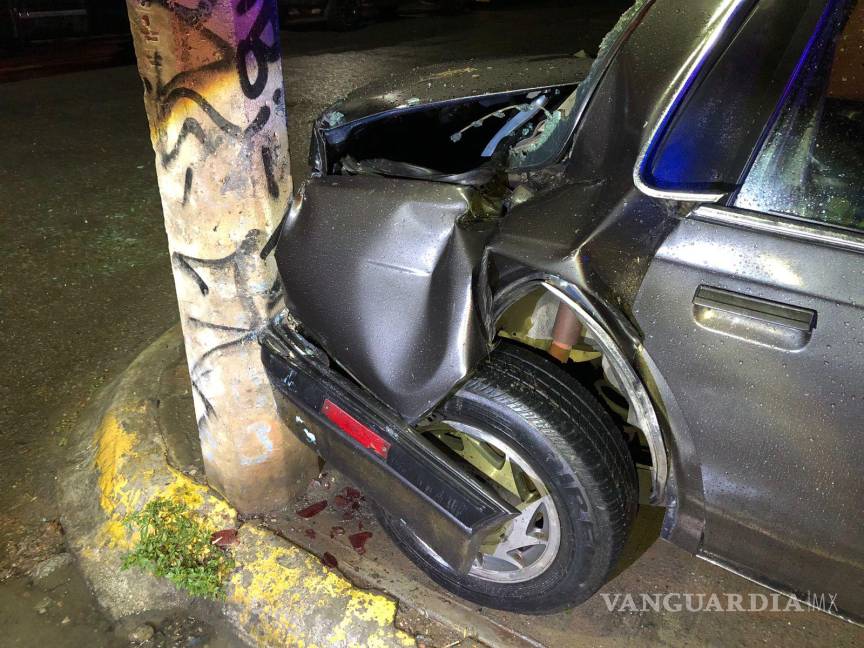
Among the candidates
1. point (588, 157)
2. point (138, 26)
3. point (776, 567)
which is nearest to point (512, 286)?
point (588, 157)

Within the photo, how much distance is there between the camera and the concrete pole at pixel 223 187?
1.82 m

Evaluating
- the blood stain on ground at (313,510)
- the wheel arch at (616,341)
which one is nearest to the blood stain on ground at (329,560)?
the blood stain on ground at (313,510)

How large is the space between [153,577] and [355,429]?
3.27 ft

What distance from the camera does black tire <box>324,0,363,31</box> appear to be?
12.1 m

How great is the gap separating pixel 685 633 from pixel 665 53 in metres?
1.70

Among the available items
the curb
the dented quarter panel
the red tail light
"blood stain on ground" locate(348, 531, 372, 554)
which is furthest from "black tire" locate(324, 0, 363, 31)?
the red tail light

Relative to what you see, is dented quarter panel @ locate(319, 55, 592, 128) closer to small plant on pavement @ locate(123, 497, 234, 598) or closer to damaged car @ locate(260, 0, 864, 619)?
damaged car @ locate(260, 0, 864, 619)

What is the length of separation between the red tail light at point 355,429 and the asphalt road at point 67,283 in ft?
2.77

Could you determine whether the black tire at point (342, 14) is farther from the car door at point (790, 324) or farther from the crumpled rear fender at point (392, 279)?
the car door at point (790, 324)

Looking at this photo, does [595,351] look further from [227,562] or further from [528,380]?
[227,562]

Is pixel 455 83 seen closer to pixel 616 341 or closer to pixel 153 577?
pixel 616 341

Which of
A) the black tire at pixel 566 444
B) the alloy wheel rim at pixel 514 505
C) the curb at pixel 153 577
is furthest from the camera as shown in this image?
the curb at pixel 153 577

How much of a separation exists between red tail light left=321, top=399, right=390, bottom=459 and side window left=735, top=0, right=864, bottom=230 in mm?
1118

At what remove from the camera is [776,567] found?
1.85m
